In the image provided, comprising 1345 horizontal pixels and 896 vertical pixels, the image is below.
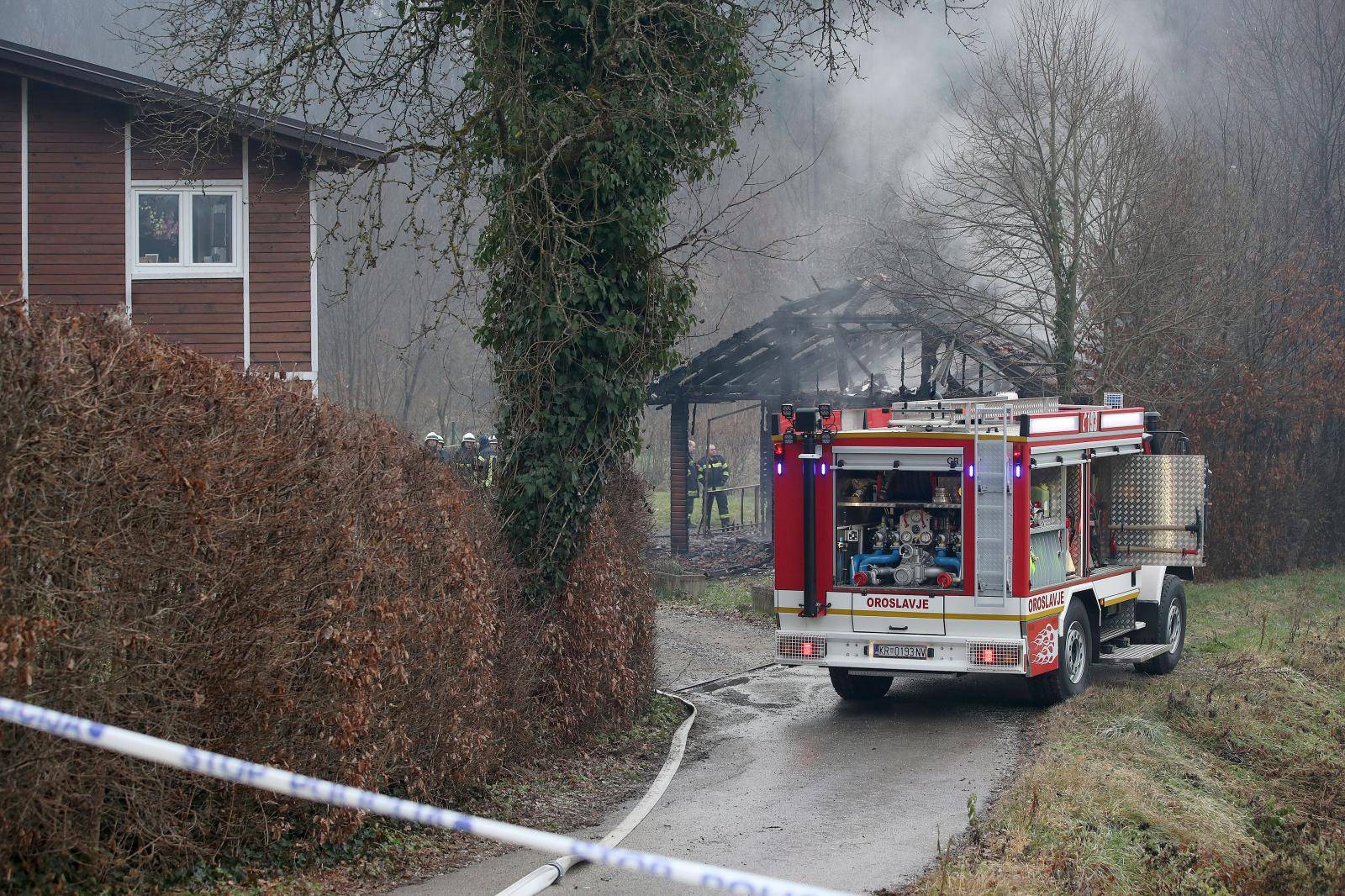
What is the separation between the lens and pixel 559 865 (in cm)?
668

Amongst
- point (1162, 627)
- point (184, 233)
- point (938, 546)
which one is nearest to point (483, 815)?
point (938, 546)

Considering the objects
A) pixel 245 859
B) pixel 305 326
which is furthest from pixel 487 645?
pixel 305 326

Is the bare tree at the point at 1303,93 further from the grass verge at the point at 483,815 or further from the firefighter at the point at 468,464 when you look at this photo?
the firefighter at the point at 468,464

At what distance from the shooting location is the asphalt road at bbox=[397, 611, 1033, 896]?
7008 mm

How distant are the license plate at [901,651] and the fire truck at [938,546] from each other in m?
0.01

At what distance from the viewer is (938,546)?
37.6ft

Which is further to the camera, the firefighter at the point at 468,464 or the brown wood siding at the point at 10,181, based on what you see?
the brown wood siding at the point at 10,181

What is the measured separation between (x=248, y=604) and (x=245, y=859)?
4.17 ft

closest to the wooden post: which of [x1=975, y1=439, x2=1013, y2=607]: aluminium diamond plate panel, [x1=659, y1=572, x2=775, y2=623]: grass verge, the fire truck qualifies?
[x1=659, y1=572, x2=775, y2=623]: grass verge

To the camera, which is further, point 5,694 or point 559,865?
point 559,865

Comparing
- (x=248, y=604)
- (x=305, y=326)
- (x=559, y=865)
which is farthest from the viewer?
(x=305, y=326)

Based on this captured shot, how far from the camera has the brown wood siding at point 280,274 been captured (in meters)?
17.8

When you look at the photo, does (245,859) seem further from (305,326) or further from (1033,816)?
(305,326)

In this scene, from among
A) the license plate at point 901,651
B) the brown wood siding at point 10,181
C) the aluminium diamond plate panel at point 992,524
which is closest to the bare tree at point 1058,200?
the aluminium diamond plate panel at point 992,524
